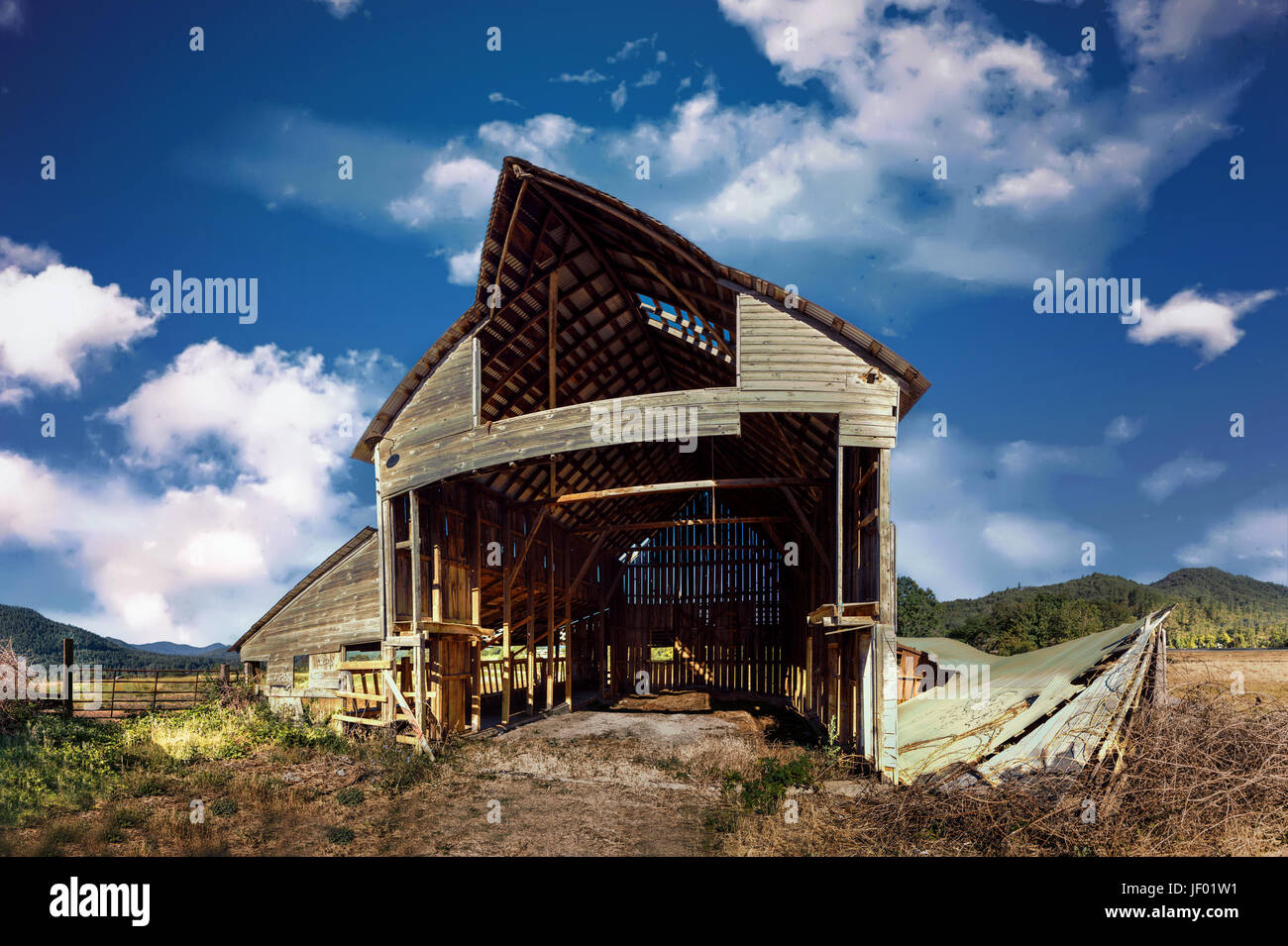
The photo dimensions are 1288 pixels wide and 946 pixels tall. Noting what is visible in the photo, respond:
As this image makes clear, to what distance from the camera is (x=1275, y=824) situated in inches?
318

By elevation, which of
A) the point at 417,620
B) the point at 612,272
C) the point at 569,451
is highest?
the point at 612,272

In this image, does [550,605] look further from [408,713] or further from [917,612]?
[917,612]

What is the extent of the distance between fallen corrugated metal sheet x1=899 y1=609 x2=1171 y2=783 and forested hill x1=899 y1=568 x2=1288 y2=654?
275 inches

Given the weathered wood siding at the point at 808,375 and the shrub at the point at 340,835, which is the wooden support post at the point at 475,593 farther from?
the weathered wood siding at the point at 808,375

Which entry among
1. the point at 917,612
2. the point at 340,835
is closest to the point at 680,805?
the point at 340,835

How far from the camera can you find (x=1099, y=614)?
127ft

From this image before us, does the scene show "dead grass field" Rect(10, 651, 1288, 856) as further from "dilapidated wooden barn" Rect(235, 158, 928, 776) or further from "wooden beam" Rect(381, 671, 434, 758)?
"dilapidated wooden barn" Rect(235, 158, 928, 776)

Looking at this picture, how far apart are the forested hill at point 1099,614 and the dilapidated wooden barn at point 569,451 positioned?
9368mm

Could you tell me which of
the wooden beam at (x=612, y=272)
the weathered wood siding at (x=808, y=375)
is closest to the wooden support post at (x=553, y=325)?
the wooden beam at (x=612, y=272)

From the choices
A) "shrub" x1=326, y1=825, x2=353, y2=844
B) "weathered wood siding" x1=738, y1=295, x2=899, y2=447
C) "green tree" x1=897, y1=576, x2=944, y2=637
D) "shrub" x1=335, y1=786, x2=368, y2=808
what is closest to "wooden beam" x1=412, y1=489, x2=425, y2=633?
"shrub" x1=335, y1=786, x2=368, y2=808

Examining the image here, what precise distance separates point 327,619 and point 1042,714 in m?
16.4

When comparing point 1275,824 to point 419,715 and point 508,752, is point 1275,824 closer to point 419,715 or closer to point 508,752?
point 508,752

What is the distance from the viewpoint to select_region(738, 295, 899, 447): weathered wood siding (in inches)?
533

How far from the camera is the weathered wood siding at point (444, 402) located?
16250 mm
